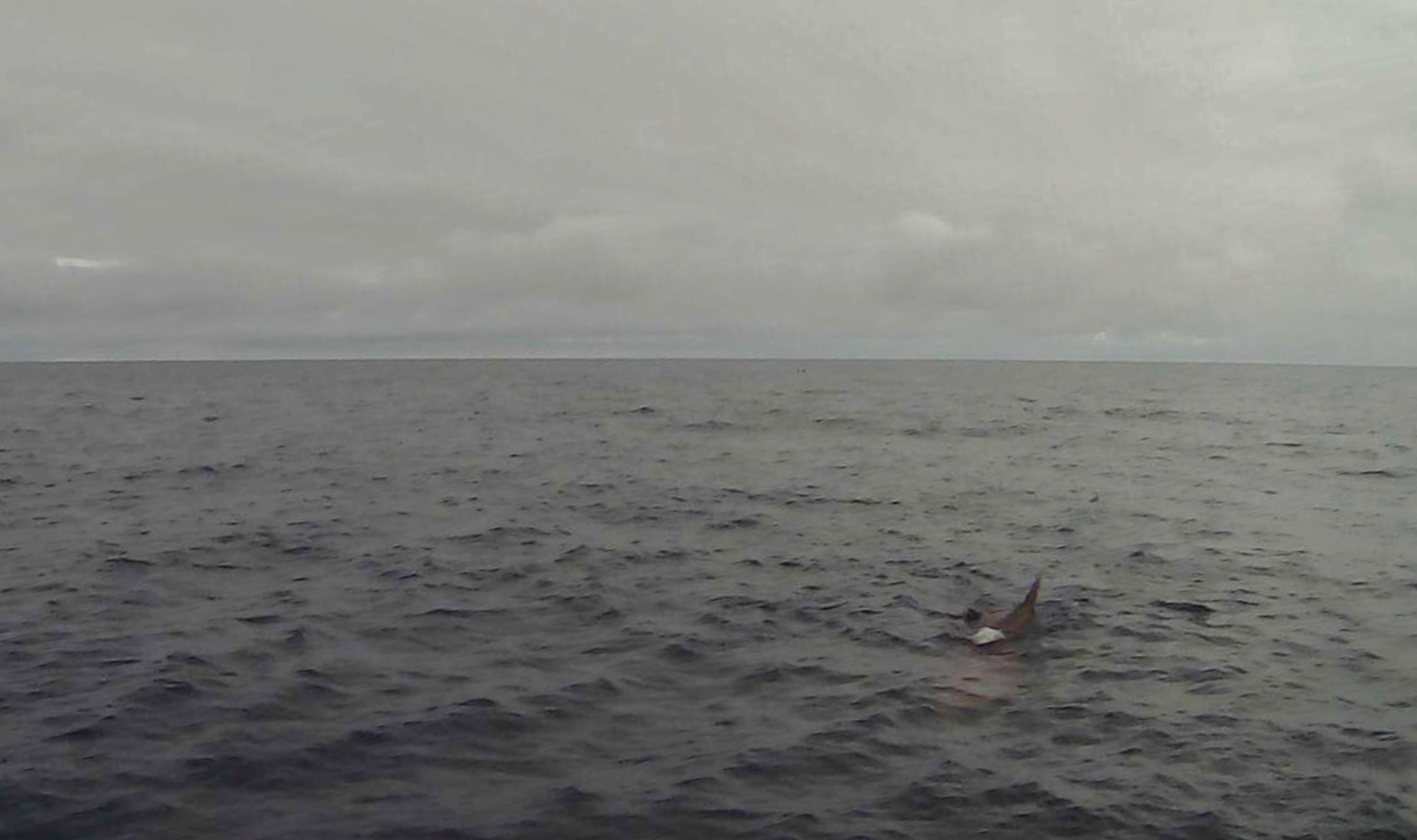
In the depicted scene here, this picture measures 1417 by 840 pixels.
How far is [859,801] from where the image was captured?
36.9 ft

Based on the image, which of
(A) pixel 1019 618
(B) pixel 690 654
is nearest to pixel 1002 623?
(A) pixel 1019 618

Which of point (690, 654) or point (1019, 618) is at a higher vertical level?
point (1019, 618)

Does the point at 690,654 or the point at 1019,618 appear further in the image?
the point at 1019,618

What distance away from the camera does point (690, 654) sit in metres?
16.3

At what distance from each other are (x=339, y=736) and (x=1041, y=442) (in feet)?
153

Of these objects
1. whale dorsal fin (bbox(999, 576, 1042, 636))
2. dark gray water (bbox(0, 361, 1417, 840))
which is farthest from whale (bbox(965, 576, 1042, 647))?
dark gray water (bbox(0, 361, 1417, 840))

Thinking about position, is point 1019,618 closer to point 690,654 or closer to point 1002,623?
point 1002,623

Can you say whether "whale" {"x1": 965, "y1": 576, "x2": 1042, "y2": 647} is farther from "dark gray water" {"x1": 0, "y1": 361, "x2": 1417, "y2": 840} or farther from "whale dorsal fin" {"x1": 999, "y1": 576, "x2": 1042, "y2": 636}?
"dark gray water" {"x1": 0, "y1": 361, "x2": 1417, "y2": 840}

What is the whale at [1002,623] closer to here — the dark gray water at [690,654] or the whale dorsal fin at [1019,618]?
the whale dorsal fin at [1019,618]

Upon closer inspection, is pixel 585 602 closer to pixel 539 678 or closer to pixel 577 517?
pixel 539 678

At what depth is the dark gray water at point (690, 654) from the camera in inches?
437

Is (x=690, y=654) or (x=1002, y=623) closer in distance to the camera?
(x=690, y=654)

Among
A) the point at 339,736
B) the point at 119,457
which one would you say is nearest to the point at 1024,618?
the point at 339,736

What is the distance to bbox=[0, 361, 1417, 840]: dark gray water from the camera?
11102 millimetres
